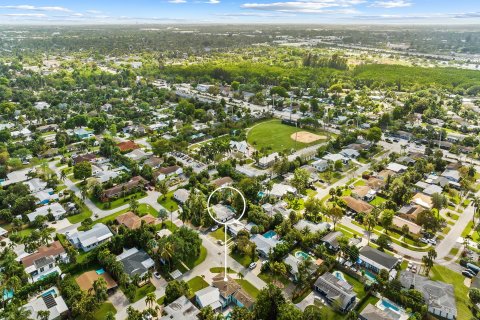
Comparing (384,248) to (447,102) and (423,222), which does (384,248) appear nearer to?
(423,222)

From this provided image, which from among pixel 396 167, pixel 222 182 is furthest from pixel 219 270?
pixel 396 167

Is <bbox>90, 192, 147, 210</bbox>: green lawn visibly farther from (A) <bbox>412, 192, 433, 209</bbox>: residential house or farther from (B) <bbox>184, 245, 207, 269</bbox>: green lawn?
(A) <bbox>412, 192, 433, 209</bbox>: residential house

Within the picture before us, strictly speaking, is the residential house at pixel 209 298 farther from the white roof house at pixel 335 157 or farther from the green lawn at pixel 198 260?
the white roof house at pixel 335 157

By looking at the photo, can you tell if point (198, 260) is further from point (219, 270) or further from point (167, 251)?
point (167, 251)

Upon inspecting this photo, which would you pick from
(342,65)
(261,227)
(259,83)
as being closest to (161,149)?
(261,227)

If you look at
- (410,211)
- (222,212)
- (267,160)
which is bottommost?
(222,212)

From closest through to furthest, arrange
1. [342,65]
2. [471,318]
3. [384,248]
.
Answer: [471,318]
[384,248]
[342,65]
